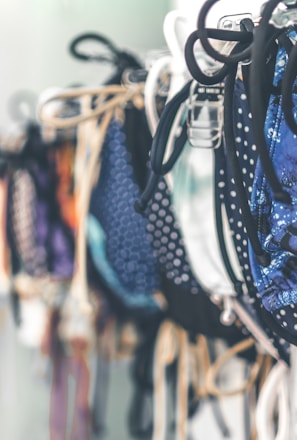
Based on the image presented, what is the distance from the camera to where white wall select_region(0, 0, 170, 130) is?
4.69ft

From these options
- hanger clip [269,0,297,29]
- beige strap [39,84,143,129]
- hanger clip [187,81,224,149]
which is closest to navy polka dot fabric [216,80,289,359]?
hanger clip [187,81,224,149]

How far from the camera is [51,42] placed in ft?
4.82

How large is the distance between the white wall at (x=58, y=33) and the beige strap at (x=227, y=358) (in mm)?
665

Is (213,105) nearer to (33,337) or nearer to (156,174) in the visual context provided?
(156,174)

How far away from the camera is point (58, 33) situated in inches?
57.5

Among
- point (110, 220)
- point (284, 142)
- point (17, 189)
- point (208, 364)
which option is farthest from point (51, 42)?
point (284, 142)

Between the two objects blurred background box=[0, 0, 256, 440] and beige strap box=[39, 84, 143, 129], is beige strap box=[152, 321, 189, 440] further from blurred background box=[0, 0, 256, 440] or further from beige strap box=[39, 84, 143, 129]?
beige strap box=[39, 84, 143, 129]

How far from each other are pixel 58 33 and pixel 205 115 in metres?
0.78

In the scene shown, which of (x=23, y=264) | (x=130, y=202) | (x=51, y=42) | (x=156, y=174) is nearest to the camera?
(x=156, y=174)

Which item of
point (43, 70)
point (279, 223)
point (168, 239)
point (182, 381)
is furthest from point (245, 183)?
point (43, 70)

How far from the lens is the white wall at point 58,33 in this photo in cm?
143

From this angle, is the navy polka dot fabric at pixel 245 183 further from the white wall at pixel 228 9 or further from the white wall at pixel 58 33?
the white wall at pixel 58 33

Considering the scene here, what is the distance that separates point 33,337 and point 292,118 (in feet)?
2.88

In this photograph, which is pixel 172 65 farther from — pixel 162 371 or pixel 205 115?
pixel 162 371
